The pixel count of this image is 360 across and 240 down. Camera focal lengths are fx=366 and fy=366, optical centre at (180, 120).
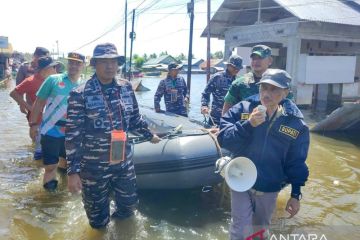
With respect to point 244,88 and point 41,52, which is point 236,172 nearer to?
point 244,88

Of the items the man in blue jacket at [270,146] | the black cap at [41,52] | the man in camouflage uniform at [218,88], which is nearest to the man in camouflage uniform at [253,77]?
the man in blue jacket at [270,146]

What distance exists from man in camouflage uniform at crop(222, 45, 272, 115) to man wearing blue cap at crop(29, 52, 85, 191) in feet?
6.24

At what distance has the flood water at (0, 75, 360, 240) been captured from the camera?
157 inches

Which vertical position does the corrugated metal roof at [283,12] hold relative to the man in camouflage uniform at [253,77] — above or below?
above

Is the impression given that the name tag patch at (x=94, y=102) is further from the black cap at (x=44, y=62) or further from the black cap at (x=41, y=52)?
the black cap at (x=41, y=52)

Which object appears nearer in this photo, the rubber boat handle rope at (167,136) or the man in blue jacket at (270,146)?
the man in blue jacket at (270,146)

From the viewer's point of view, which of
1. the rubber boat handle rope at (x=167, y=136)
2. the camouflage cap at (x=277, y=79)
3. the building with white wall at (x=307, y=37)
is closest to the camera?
the camouflage cap at (x=277, y=79)

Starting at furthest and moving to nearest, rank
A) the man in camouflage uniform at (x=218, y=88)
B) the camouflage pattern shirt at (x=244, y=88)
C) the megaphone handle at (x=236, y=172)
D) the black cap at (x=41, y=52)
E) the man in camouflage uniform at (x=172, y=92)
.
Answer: the man in camouflage uniform at (x=172, y=92), the man in camouflage uniform at (x=218, y=88), the black cap at (x=41, y=52), the camouflage pattern shirt at (x=244, y=88), the megaphone handle at (x=236, y=172)

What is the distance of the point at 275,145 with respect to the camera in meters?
2.67

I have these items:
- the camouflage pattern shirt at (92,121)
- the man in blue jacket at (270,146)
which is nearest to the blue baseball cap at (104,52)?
the camouflage pattern shirt at (92,121)

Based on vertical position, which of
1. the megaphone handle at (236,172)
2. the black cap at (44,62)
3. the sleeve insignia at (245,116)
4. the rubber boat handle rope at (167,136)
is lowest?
the rubber boat handle rope at (167,136)

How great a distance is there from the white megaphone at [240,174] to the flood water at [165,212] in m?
1.48

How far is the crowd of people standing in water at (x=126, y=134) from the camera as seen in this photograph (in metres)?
2.66

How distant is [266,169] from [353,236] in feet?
6.67
